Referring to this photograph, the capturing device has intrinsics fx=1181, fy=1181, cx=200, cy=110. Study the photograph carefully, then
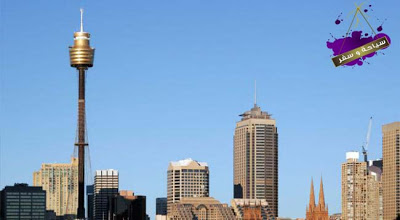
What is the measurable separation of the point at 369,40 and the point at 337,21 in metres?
7.57

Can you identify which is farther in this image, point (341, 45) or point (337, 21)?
point (341, 45)

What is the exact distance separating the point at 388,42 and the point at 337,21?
6.38m

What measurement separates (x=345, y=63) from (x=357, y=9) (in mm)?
4366

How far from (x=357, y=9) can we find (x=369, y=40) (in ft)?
14.0

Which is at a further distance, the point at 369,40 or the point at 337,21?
the point at 369,40

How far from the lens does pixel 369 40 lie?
9662cm

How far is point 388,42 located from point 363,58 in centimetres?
287

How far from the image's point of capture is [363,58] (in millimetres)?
92875

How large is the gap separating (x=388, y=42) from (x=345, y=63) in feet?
13.1

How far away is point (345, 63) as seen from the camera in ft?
307

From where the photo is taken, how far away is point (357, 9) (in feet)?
306

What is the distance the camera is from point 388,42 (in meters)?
94.2

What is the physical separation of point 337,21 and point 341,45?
7.48 m
